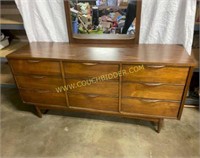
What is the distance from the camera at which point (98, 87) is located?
4.62 feet

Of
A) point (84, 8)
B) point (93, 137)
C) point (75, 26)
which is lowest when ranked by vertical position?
point (93, 137)

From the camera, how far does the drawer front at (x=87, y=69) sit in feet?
4.23

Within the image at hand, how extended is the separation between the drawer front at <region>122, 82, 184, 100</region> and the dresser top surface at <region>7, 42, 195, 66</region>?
0.20 m

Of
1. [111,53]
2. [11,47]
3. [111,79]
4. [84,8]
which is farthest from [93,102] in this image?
[11,47]

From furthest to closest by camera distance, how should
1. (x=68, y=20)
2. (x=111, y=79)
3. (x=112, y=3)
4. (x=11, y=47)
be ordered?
(x=11, y=47) → (x=68, y=20) → (x=112, y=3) → (x=111, y=79)

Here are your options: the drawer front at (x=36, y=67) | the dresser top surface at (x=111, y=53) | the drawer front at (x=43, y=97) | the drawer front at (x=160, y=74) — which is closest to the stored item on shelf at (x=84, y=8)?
the dresser top surface at (x=111, y=53)

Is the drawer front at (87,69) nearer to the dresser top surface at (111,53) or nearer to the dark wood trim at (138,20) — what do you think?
the dresser top surface at (111,53)

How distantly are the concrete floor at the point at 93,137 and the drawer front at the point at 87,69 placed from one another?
0.60 metres

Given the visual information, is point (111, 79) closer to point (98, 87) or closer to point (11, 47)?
point (98, 87)

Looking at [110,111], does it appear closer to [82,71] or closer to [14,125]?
[82,71]

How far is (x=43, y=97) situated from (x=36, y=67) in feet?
1.08

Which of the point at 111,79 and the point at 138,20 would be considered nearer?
the point at 111,79

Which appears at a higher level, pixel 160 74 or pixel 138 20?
pixel 138 20

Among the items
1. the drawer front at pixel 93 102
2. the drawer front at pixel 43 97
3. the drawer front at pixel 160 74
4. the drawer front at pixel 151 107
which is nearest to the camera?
the drawer front at pixel 160 74
